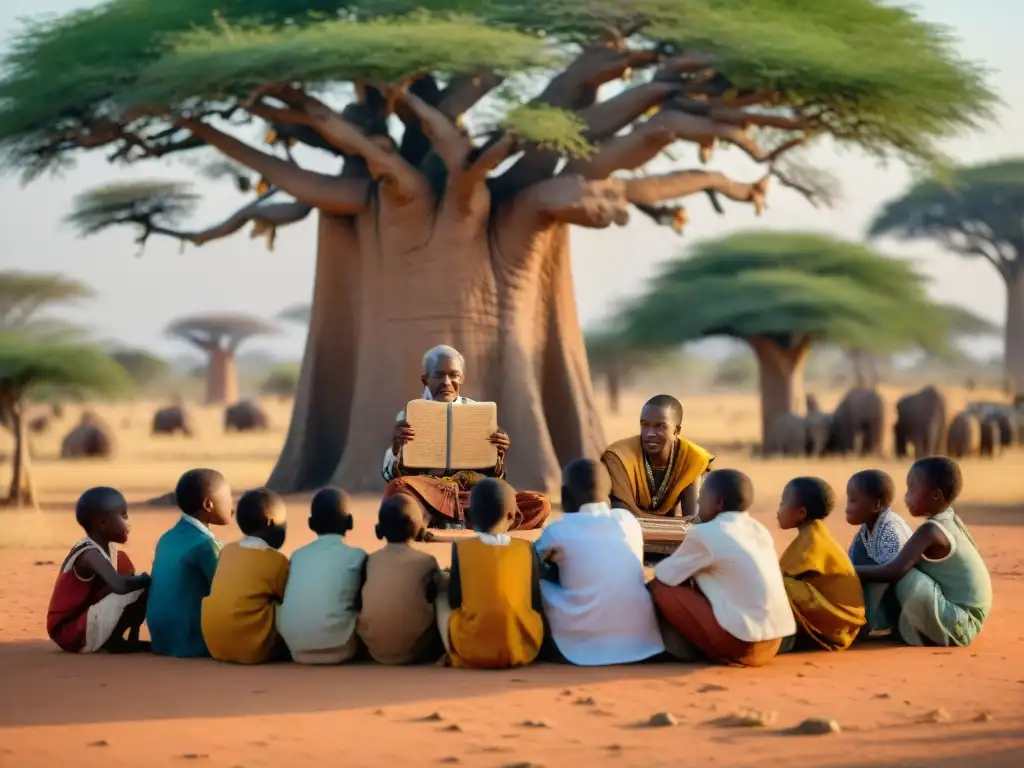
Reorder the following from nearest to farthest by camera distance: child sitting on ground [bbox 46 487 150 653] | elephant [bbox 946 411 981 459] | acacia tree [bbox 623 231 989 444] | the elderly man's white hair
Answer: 1. child sitting on ground [bbox 46 487 150 653]
2. the elderly man's white hair
3. elephant [bbox 946 411 981 459]
4. acacia tree [bbox 623 231 989 444]

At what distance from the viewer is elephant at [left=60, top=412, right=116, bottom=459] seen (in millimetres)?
26312

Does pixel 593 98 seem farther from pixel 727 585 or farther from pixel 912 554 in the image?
pixel 727 585

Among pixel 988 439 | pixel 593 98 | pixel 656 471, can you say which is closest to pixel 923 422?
pixel 988 439

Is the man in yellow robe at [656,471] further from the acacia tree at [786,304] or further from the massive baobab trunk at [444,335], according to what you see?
the acacia tree at [786,304]

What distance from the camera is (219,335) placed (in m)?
61.8

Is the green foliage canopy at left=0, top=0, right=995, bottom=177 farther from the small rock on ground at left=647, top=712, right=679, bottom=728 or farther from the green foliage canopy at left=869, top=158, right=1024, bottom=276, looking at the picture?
the green foliage canopy at left=869, top=158, right=1024, bottom=276

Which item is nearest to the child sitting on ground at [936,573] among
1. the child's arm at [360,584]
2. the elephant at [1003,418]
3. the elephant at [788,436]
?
the child's arm at [360,584]

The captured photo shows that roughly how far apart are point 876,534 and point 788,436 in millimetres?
17055

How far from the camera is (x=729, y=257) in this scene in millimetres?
32500

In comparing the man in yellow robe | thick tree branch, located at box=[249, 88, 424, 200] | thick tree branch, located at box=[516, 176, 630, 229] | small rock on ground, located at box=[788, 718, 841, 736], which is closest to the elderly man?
the man in yellow robe

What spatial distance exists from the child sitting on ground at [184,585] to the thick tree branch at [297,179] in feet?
30.9

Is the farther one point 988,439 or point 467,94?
point 988,439

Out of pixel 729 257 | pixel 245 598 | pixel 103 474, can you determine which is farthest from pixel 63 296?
pixel 245 598

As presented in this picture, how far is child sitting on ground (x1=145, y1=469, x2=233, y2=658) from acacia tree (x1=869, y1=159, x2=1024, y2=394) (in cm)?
3450
